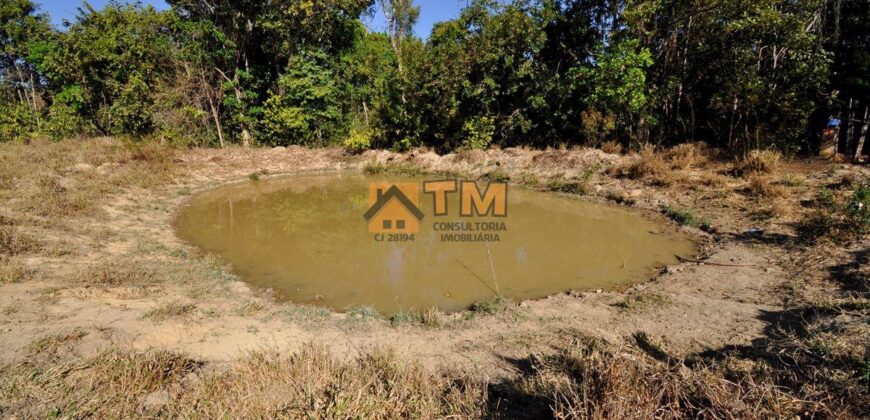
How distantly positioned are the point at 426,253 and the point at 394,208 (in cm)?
329

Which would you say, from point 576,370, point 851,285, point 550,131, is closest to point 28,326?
point 576,370

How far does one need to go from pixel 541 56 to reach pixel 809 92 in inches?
285

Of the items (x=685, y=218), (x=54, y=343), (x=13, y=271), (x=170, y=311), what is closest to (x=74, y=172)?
(x=13, y=271)

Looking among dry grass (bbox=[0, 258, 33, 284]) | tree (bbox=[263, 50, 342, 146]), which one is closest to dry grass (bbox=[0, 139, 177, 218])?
dry grass (bbox=[0, 258, 33, 284])

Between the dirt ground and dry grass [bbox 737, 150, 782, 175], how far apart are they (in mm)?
537

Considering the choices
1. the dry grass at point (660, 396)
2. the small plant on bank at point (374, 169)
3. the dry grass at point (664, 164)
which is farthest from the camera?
the small plant on bank at point (374, 169)

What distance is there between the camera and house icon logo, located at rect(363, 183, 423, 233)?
8570 millimetres

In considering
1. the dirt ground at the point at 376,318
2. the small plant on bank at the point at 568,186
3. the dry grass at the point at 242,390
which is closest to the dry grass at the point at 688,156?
the dirt ground at the point at 376,318

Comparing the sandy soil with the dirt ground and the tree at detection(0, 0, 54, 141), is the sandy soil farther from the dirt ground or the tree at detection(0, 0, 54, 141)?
the tree at detection(0, 0, 54, 141)

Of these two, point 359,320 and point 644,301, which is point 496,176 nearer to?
point 644,301

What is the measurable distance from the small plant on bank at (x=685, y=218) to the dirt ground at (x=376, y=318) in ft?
0.55

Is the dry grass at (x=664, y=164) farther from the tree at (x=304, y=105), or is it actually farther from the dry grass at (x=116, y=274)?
the tree at (x=304, y=105)

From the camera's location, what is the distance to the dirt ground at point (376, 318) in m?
3.84

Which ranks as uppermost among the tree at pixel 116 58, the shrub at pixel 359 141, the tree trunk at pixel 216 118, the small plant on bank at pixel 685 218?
the tree at pixel 116 58
